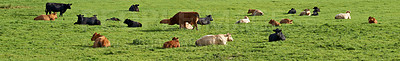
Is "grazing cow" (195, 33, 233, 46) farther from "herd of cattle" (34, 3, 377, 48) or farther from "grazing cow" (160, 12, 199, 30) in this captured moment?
"grazing cow" (160, 12, 199, 30)

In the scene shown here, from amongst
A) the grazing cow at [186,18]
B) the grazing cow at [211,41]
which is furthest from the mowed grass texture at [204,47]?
the grazing cow at [186,18]

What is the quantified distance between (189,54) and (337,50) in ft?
13.0

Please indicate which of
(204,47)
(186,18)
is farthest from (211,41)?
(186,18)

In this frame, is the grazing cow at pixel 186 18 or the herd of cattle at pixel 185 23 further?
the grazing cow at pixel 186 18

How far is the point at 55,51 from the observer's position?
12.1 m

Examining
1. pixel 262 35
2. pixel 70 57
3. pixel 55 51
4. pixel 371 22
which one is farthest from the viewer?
pixel 371 22

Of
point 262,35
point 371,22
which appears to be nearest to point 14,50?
point 262,35

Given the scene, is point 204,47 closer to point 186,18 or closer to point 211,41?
point 211,41

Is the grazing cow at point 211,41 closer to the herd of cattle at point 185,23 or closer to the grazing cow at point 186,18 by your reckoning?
the herd of cattle at point 185,23

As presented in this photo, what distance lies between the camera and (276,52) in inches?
444

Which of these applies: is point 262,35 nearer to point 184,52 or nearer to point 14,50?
point 184,52

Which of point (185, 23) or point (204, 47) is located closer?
point (204, 47)

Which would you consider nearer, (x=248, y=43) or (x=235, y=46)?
(x=235, y=46)

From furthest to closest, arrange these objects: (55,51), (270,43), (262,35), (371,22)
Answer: (371,22) → (262,35) → (270,43) → (55,51)
